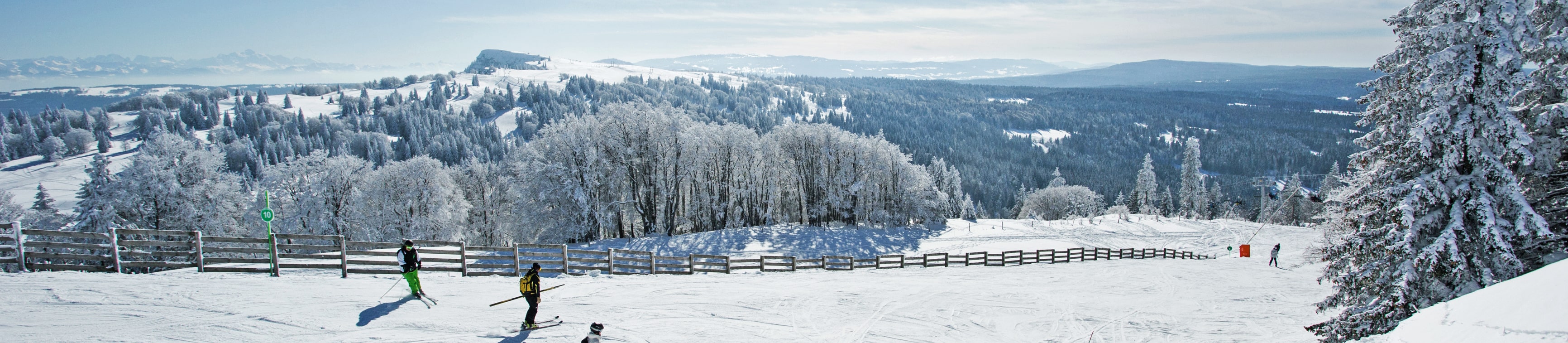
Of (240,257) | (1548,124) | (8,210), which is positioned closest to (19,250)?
(240,257)

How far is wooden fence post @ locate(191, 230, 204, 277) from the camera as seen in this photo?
45.4ft

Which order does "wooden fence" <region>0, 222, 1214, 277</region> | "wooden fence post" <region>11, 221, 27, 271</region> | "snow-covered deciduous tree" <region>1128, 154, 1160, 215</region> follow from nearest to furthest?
"wooden fence post" <region>11, 221, 27, 271</region> < "wooden fence" <region>0, 222, 1214, 277</region> < "snow-covered deciduous tree" <region>1128, 154, 1160, 215</region>

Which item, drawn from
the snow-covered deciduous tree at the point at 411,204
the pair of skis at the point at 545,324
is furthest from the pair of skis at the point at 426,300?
the snow-covered deciduous tree at the point at 411,204

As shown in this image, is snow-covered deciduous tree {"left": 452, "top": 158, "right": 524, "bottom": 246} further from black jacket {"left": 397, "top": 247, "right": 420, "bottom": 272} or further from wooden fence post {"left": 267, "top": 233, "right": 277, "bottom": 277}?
black jacket {"left": 397, "top": 247, "right": 420, "bottom": 272}

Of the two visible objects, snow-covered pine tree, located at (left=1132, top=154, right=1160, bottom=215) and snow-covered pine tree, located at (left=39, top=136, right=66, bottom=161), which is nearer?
snow-covered pine tree, located at (left=1132, top=154, right=1160, bottom=215)

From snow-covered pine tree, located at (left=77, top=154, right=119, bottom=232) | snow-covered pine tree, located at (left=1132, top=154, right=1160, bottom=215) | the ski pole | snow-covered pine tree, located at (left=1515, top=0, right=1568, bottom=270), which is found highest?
snow-covered pine tree, located at (left=1515, top=0, right=1568, bottom=270)

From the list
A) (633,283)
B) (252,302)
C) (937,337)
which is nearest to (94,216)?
(252,302)

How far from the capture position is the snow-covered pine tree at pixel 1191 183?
74312mm

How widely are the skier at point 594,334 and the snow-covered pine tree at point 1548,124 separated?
14.6 meters

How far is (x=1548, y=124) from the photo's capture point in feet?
30.9

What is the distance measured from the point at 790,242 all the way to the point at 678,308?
27.3 m

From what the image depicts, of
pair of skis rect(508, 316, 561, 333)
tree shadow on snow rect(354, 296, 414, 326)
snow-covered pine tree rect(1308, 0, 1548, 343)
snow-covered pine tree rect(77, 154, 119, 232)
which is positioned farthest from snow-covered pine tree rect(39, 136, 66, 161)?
snow-covered pine tree rect(1308, 0, 1548, 343)

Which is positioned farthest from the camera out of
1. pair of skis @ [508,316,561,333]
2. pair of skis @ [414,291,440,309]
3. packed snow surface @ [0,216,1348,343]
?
pair of skis @ [414,291,440,309]

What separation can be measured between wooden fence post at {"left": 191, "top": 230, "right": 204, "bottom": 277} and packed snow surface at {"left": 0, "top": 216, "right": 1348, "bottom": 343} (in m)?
0.37
